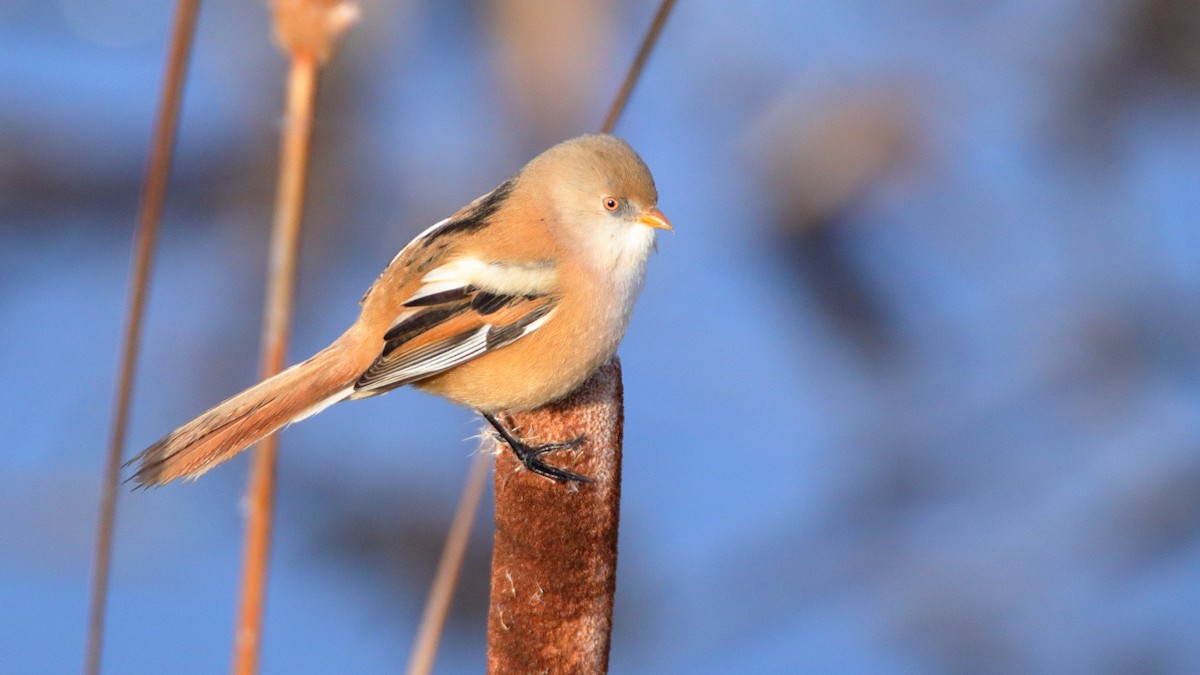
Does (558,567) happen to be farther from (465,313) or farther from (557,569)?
(465,313)

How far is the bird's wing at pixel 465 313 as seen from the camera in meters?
2.44

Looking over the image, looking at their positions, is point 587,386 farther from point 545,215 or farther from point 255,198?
point 255,198

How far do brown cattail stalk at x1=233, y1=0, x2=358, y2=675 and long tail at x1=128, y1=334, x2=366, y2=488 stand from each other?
0.65 feet

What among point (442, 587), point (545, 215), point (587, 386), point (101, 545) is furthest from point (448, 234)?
point (101, 545)

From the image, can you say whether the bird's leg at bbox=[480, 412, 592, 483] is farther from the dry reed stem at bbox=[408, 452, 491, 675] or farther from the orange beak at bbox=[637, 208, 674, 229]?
the orange beak at bbox=[637, 208, 674, 229]

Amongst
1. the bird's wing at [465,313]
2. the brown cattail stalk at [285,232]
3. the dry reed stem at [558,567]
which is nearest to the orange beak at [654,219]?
the bird's wing at [465,313]

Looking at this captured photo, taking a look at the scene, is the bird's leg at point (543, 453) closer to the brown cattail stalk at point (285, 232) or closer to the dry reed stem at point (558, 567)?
the dry reed stem at point (558, 567)

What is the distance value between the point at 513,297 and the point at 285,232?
921 millimetres

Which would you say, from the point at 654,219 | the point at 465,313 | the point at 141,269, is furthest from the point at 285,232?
the point at 654,219

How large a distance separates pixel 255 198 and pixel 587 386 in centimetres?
379

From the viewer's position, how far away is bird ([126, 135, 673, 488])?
2.40 metres

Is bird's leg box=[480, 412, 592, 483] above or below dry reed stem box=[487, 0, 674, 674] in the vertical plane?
above

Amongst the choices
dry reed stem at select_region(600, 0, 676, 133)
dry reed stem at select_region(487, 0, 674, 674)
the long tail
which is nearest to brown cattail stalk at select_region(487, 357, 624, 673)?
dry reed stem at select_region(487, 0, 674, 674)

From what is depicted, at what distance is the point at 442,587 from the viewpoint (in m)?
1.94
